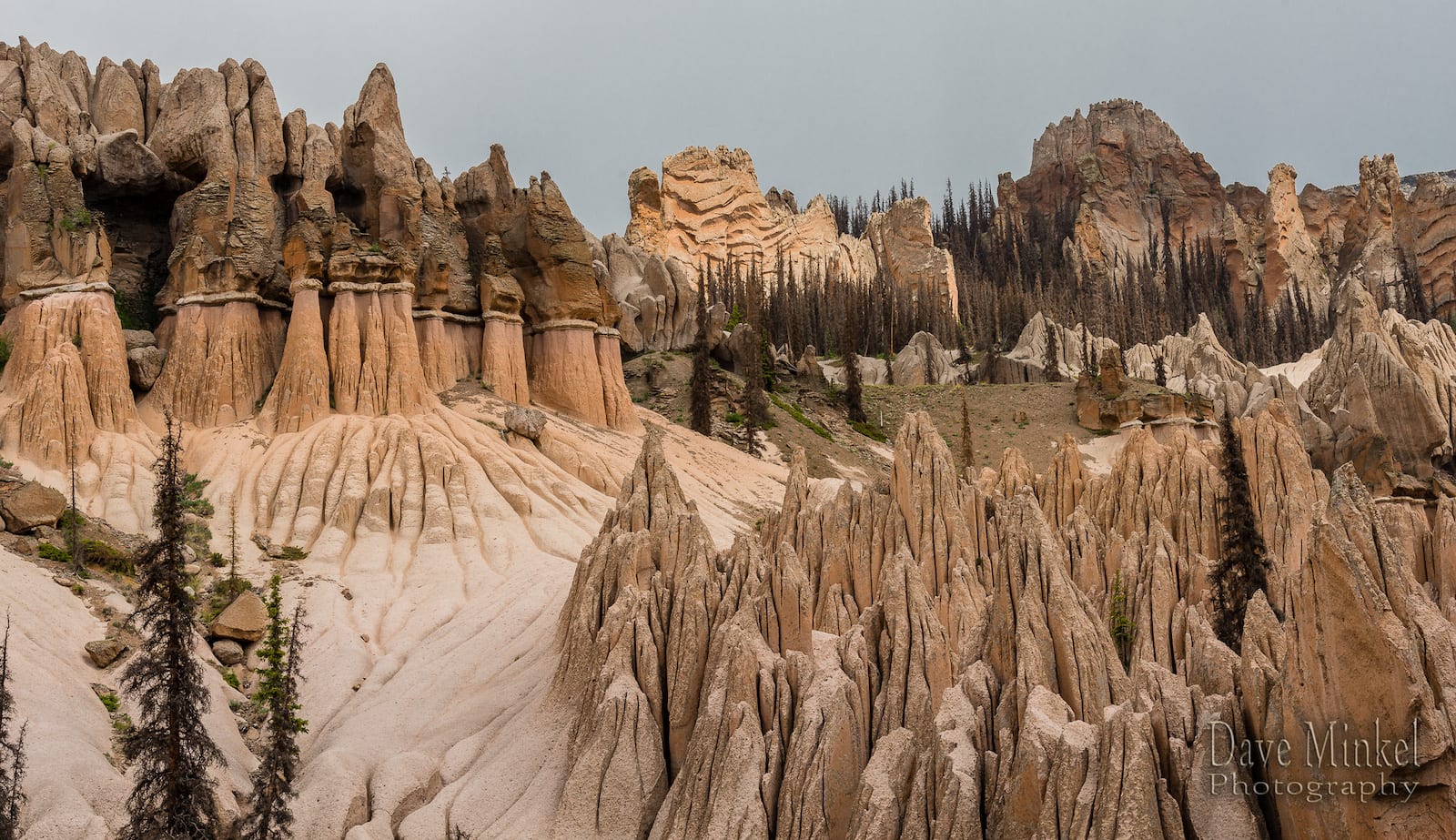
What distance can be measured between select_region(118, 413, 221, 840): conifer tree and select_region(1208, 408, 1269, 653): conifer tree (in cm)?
1955

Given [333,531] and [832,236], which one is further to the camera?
[832,236]

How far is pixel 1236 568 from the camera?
23.8 meters

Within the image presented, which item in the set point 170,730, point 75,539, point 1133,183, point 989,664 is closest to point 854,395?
point 75,539

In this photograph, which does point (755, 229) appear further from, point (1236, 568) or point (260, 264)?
point (1236, 568)

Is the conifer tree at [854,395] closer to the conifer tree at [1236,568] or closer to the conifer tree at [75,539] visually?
the conifer tree at [1236,568]

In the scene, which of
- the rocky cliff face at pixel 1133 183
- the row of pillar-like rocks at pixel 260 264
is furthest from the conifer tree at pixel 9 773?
the rocky cliff face at pixel 1133 183

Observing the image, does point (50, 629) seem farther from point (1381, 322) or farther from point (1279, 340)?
point (1279, 340)

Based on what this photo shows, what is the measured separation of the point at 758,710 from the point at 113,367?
110ft

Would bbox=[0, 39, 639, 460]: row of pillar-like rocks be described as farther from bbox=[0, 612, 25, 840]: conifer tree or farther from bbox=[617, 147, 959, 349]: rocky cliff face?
bbox=[617, 147, 959, 349]: rocky cliff face

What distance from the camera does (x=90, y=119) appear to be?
48.7m

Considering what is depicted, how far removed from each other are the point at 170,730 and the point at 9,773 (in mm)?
3701

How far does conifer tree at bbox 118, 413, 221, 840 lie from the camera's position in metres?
18.2

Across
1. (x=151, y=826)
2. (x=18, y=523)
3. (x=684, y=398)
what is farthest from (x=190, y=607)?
(x=684, y=398)

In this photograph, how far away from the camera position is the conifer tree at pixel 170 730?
18.2 metres
